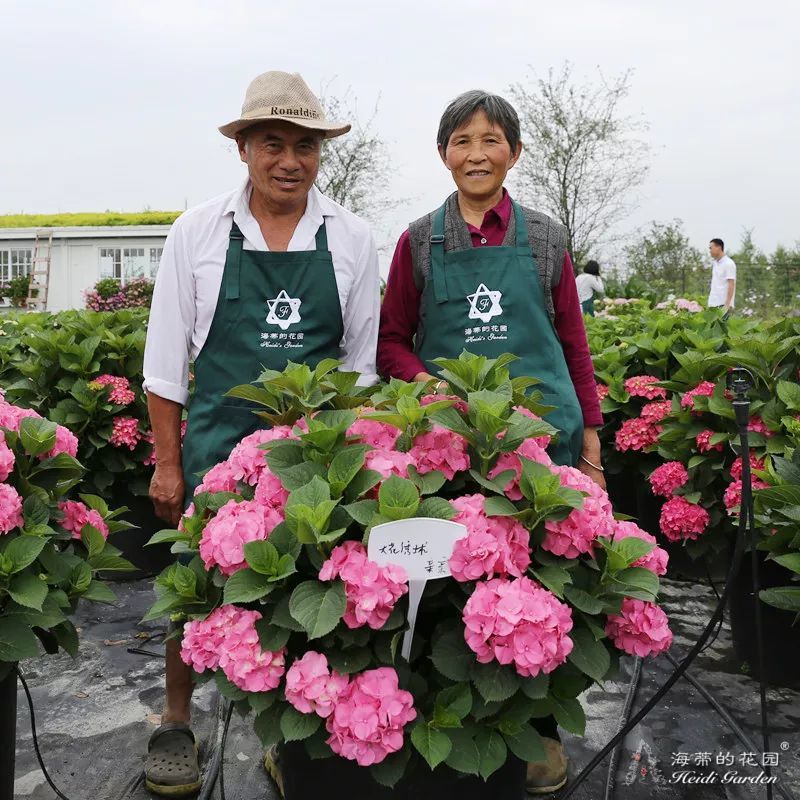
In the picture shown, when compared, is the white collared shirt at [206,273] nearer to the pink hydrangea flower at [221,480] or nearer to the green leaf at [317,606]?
the pink hydrangea flower at [221,480]

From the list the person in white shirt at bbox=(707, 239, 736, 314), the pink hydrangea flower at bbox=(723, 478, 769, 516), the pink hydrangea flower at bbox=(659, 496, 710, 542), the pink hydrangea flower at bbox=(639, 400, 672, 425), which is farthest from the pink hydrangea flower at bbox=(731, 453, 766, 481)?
the person in white shirt at bbox=(707, 239, 736, 314)

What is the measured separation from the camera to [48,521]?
230 cm

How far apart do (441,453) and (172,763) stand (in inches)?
59.1

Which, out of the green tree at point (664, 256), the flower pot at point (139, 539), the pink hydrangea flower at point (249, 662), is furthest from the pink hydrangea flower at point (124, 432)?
the green tree at point (664, 256)

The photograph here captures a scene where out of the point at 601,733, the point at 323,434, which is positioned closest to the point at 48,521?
the point at 323,434

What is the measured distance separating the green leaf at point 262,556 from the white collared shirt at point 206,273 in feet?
3.28

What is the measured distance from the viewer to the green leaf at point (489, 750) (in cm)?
157

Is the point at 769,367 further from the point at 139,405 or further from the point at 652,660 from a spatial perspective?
the point at 139,405

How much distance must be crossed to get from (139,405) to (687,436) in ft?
9.03

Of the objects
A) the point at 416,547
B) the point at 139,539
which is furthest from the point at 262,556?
the point at 139,539

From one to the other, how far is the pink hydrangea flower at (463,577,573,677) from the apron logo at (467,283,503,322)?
114 centimetres

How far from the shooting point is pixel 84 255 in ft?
98.7

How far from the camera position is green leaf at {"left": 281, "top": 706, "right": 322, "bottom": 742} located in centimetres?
156

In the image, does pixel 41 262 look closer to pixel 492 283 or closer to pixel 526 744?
pixel 492 283
